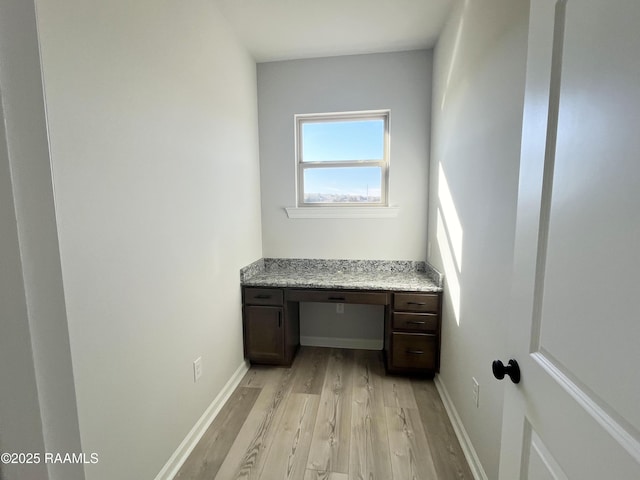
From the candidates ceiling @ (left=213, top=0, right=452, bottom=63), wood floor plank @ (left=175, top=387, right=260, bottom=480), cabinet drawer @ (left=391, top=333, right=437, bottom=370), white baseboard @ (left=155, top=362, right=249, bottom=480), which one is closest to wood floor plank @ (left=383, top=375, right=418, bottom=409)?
cabinet drawer @ (left=391, top=333, right=437, bottom=370)

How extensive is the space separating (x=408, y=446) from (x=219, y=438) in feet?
3.75

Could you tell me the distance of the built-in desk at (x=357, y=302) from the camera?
2.32 metres

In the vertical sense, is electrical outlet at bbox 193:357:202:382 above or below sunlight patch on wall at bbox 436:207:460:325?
below

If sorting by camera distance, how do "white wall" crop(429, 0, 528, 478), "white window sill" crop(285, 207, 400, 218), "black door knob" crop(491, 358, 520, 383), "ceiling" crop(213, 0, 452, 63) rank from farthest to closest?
"white window sill" crop(285, 207, 400, 218) < "ceiling" crop(213, 0, 452, 63) < "white wall" crop(429, 0, 528, 478) < "black door knob" crop(491, 358, 520, 383)

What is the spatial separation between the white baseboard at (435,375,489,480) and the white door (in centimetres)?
88

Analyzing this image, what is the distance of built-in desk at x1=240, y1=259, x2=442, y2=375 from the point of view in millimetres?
2322

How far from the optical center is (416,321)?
2.33m

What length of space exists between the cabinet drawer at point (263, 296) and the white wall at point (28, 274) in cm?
190

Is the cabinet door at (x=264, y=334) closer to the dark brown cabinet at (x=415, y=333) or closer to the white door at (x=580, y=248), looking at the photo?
the dark brown cabinet at (x=415, y=333)

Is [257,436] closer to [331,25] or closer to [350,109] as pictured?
[350,109]

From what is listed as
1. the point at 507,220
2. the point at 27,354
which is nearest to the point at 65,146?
the point at 27,354

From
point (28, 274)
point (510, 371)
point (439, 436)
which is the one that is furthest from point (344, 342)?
point (28, 274)

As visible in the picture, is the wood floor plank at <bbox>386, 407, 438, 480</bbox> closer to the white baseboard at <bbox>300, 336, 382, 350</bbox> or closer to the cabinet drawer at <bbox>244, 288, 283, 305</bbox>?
the white baseboard at <bbox>300, 336, 382, 350</bbox>

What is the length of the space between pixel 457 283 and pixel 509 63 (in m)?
1.23
